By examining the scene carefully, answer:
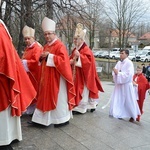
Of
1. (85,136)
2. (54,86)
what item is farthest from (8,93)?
(85,136)

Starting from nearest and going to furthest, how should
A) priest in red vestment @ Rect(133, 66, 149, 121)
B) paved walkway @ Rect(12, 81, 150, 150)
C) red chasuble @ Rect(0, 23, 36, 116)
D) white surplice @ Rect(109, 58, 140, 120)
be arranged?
red chasuble @ Rect(0, 23, 36, 116) → paved walkway @ Rect(12, 81, 150, 150) → white surplice @ Rect(109, 58, 140, 120) → priest in red vestment @ Rect(133, 66, 149, 121)

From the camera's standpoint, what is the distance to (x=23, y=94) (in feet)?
14.1

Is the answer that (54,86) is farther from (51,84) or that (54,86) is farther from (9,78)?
(9,78)

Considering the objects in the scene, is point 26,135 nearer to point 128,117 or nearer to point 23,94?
Result: point 23,94

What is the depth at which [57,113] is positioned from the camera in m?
5.46

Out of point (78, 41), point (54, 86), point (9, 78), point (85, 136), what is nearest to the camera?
point (9, 78)

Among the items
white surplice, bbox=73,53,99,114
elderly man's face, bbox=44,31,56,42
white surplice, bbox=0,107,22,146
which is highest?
elderly man's face, bbox=44,31,56,42

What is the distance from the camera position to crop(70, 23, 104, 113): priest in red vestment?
654 centimetres

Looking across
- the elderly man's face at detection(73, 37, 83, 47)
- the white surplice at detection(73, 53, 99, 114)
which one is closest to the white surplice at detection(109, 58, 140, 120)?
the white surplice at detection(73, 53, 99, 114)

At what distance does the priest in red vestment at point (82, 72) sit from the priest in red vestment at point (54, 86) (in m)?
1.01

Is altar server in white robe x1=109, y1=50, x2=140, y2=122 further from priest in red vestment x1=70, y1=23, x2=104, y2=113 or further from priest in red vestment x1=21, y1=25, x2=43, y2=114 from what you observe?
priest in red vestment x1=21, y1=25, x2=43, y2=114

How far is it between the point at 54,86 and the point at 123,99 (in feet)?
8.04

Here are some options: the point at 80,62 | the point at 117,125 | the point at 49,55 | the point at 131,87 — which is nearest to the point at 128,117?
the point at 131,87

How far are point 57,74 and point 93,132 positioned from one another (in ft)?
4.16
